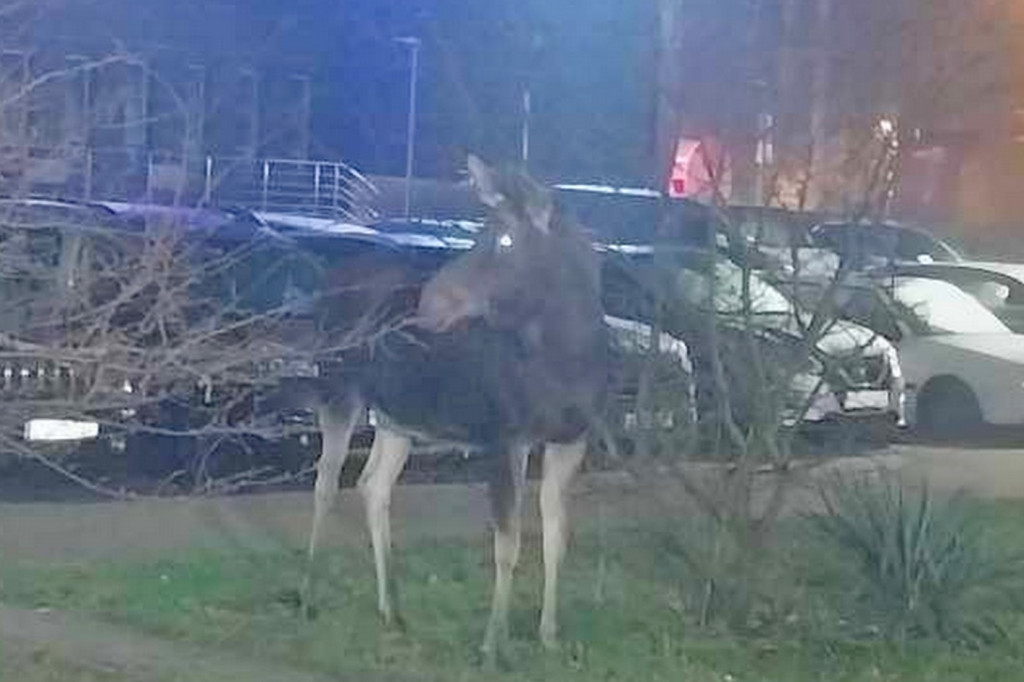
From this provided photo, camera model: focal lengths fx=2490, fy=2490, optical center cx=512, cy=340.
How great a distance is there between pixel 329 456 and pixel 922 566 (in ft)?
8.24

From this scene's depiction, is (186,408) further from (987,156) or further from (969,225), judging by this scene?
(969,225)

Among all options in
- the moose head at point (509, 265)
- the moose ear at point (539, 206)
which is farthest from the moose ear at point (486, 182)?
the moose ear at point (539, 206)

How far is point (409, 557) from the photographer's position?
1232 centimetres

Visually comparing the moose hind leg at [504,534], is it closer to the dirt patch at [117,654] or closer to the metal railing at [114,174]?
the dirt patch at [117,654]

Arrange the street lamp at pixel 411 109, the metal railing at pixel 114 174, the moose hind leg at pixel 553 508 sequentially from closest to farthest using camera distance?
the metal railing at pixel 114 174 < the moose hind leg at pixel 553 508 < the street lamp at pixel 411 109

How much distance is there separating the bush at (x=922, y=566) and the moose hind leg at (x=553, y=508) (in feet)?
4.19

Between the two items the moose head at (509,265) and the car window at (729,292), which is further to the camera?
the car window at (729,292)

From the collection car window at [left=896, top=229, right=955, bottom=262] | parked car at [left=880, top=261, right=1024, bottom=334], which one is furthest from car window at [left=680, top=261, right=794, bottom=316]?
parked car at [left=880, top=261, right=1024, bottom=334]

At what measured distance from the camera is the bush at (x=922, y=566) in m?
10.0

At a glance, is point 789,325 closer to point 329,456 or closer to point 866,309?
point 866,309

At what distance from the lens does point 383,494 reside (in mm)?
10398

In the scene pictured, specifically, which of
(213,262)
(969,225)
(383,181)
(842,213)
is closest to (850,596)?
(842,213)

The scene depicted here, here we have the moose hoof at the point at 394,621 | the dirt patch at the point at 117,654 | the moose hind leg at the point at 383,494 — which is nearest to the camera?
the dirt patch at the point at 117,654

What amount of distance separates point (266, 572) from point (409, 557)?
2.89ft
